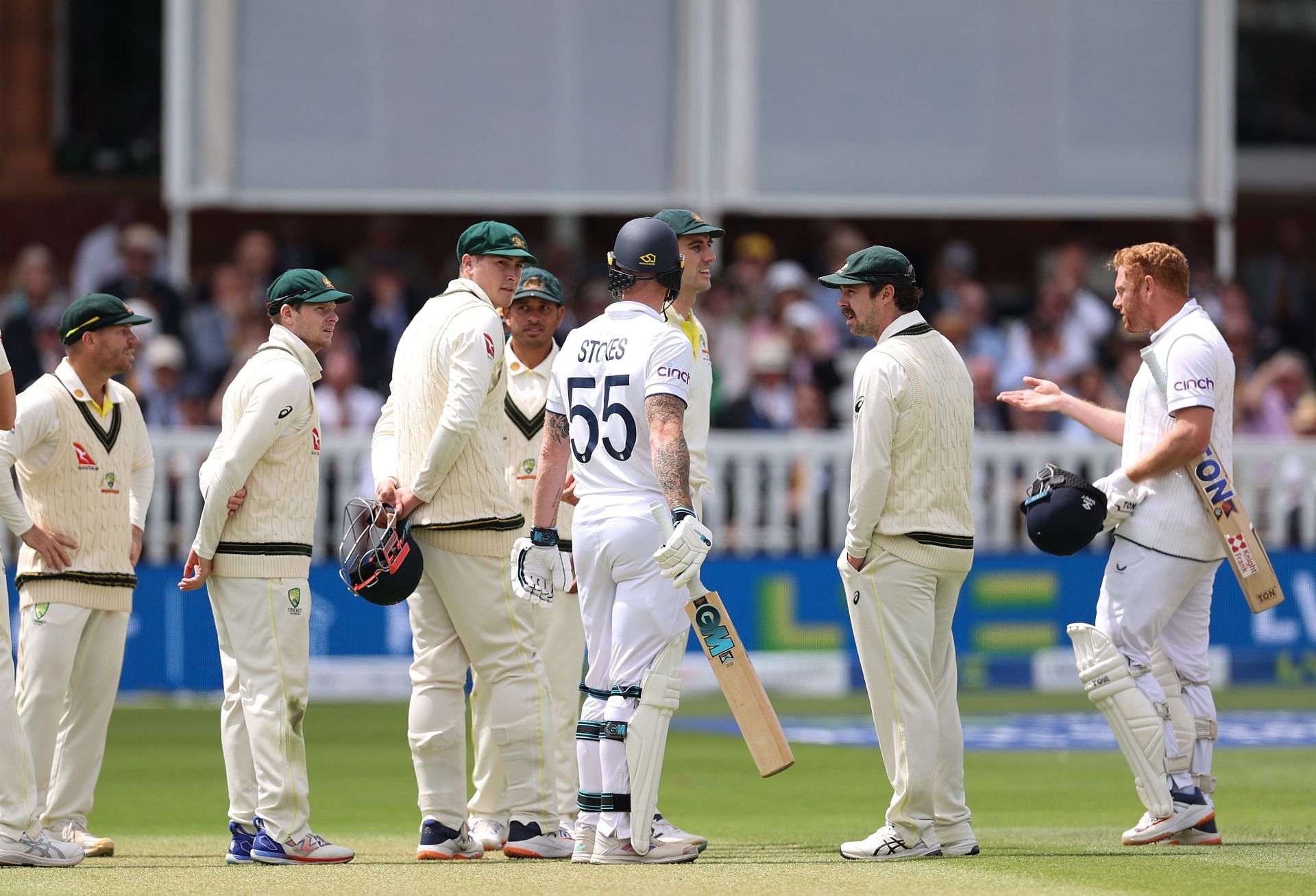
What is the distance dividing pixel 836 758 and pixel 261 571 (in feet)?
16.2

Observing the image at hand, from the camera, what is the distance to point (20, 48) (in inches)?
827

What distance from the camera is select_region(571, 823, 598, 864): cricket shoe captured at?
7.46 m

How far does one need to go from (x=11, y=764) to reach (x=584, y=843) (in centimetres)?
212

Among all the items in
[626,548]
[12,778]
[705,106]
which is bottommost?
[12,778]

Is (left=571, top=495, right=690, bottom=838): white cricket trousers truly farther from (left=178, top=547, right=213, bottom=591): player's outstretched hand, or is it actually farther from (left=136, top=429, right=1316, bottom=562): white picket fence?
(left=136, top=429, right=1316, bottom=562): white picket fence

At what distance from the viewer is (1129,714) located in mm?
7895

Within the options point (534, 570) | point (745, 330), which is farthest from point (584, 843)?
point (745, 330)

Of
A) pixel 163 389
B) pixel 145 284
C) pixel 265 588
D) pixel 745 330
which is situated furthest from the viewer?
pixel 745 330

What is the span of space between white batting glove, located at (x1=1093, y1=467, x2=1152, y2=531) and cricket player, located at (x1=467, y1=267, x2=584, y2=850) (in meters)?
2.28

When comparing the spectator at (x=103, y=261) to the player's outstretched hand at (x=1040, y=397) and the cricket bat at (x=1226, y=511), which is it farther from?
the cricket bat at (x=1226, y=511)

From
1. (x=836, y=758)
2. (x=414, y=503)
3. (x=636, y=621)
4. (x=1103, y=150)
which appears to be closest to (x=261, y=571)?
(x=414, y=503)

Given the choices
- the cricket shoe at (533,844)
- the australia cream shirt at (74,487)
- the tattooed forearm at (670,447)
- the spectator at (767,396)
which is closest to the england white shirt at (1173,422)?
the tattooed forearm at (670,447)

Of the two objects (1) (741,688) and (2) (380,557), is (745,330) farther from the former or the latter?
(1) (741,688)

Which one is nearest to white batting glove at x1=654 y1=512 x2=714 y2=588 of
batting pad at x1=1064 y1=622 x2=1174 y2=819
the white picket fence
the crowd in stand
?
batting pad at x1=1064 y1=622 x2=1174 y2=819
